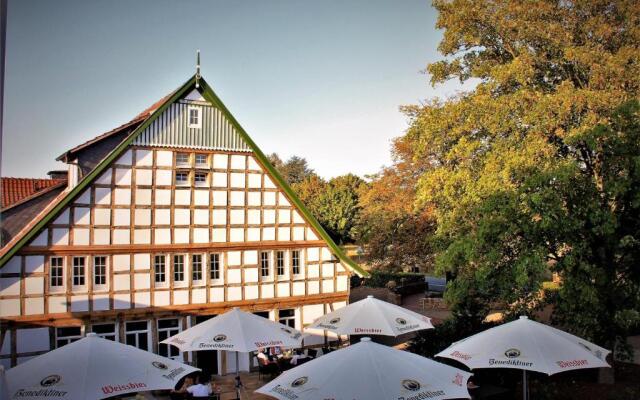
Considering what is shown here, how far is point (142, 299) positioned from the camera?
18.9 metres

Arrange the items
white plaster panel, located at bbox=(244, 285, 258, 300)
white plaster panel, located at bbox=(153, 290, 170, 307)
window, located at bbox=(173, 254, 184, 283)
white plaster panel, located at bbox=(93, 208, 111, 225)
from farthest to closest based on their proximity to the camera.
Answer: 1. white plaster panel, located at bbox=(244, 285, 258, 300)
2. window, located at bbox=(173, 254, 184, 283)
3. white plaster panel, located at bbox=(153, 290, 170, 307)
4. white plaster panel, located at bbox=(93, 208, 111, 225)

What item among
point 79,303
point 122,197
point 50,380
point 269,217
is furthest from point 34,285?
point 50,380

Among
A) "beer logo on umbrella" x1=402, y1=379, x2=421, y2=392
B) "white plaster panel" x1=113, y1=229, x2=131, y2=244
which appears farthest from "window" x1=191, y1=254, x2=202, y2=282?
"beer logo on umbrella" x1=402, y1=379, x2=421, y2=392

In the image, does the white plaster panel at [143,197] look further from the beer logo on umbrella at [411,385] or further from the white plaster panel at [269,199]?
the beer logo on umbrella at [411,385]

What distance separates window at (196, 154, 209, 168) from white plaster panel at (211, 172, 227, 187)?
19.1 inches

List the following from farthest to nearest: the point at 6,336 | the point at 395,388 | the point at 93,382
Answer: the point at 6,336 → the point at 93,382 → the point at 395,388

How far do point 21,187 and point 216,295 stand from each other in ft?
38.2

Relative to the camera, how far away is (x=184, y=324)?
64.2 feet

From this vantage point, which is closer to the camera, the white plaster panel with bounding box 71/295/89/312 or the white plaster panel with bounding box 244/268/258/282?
the white plaster panel with bounding box 71/295/89/312

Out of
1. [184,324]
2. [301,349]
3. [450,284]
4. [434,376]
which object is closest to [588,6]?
[450,284]

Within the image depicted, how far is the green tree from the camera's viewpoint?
609 inches

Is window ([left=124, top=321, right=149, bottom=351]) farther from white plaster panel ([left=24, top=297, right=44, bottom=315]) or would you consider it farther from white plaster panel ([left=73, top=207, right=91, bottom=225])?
white plaster panel ([left=73, top=207, right=91, bottom=225])

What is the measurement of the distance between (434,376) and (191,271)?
12.4 meters

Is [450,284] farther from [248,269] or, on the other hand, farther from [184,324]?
[184,324]
